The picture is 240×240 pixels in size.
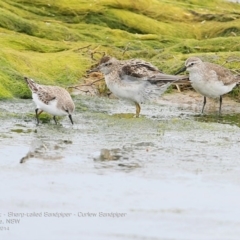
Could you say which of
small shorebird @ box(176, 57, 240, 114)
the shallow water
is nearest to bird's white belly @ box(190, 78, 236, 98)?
Answer: small shorebird @ box(176, 57, 240, 114)

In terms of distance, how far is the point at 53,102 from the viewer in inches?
534

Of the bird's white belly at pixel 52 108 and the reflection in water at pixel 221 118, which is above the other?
the bird's white belly at pixel 52 108

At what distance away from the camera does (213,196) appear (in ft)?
33.7

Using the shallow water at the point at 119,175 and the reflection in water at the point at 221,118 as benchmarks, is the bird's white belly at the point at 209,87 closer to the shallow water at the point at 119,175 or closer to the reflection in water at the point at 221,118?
the reflection in water at the point at 221,118

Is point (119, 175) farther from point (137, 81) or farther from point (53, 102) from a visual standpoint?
point (137, 81)

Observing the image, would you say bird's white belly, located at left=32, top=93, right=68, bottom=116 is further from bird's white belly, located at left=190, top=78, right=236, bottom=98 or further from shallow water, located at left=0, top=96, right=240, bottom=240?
bird's white belly, located at left=190, top=78, right=236, bottom=98

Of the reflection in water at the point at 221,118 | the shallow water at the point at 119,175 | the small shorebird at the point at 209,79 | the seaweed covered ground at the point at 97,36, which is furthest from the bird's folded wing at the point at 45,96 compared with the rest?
the small shorebird at the point at 209,79

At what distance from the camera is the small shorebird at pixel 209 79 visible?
1605 cm

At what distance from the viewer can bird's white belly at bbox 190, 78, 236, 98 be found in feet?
52.6

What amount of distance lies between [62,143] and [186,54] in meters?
6.58

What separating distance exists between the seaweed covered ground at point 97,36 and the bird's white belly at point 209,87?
116cm

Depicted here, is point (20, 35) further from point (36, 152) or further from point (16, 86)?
point (36, 152)

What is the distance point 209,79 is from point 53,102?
141 inches

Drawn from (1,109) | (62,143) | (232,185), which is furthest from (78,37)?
(232,185)
